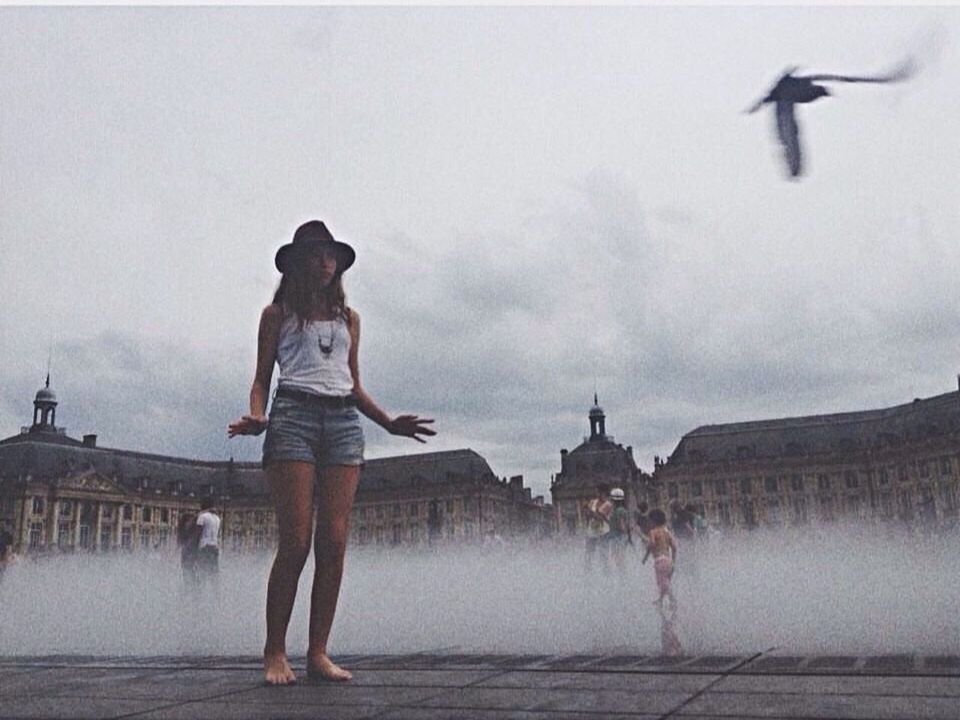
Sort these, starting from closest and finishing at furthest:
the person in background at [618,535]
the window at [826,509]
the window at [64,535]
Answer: the person in background at [618,535], the window at [826,509], the window at [64,535]

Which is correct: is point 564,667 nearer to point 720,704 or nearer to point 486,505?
point 720,704

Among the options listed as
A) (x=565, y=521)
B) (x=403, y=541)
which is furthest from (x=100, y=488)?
(x=565, y=521)

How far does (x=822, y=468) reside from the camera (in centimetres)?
8656

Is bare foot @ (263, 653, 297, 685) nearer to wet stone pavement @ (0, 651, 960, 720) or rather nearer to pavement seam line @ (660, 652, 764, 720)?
wet stone pavement @ (0, 651, 960, 720)

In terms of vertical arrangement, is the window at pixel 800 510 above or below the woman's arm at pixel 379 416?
above

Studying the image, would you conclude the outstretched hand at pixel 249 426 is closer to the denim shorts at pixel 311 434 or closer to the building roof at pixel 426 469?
the denim shorts at pixel 311 434

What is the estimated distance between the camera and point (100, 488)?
89312 millimetres

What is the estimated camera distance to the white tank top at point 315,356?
4.47m

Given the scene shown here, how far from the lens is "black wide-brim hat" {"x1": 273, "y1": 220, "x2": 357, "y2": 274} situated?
15.6 feet

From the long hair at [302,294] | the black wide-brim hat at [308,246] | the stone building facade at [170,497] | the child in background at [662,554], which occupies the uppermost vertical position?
the stone building facade at [170,497]

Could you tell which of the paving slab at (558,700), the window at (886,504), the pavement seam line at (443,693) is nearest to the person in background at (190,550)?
the pavement seam line at (443,693)

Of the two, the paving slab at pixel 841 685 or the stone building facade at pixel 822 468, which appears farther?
the stone building facade at pixel 822 468

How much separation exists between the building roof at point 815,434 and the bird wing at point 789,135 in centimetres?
7874

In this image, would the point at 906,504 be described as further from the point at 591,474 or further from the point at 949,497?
the point at 591,474
